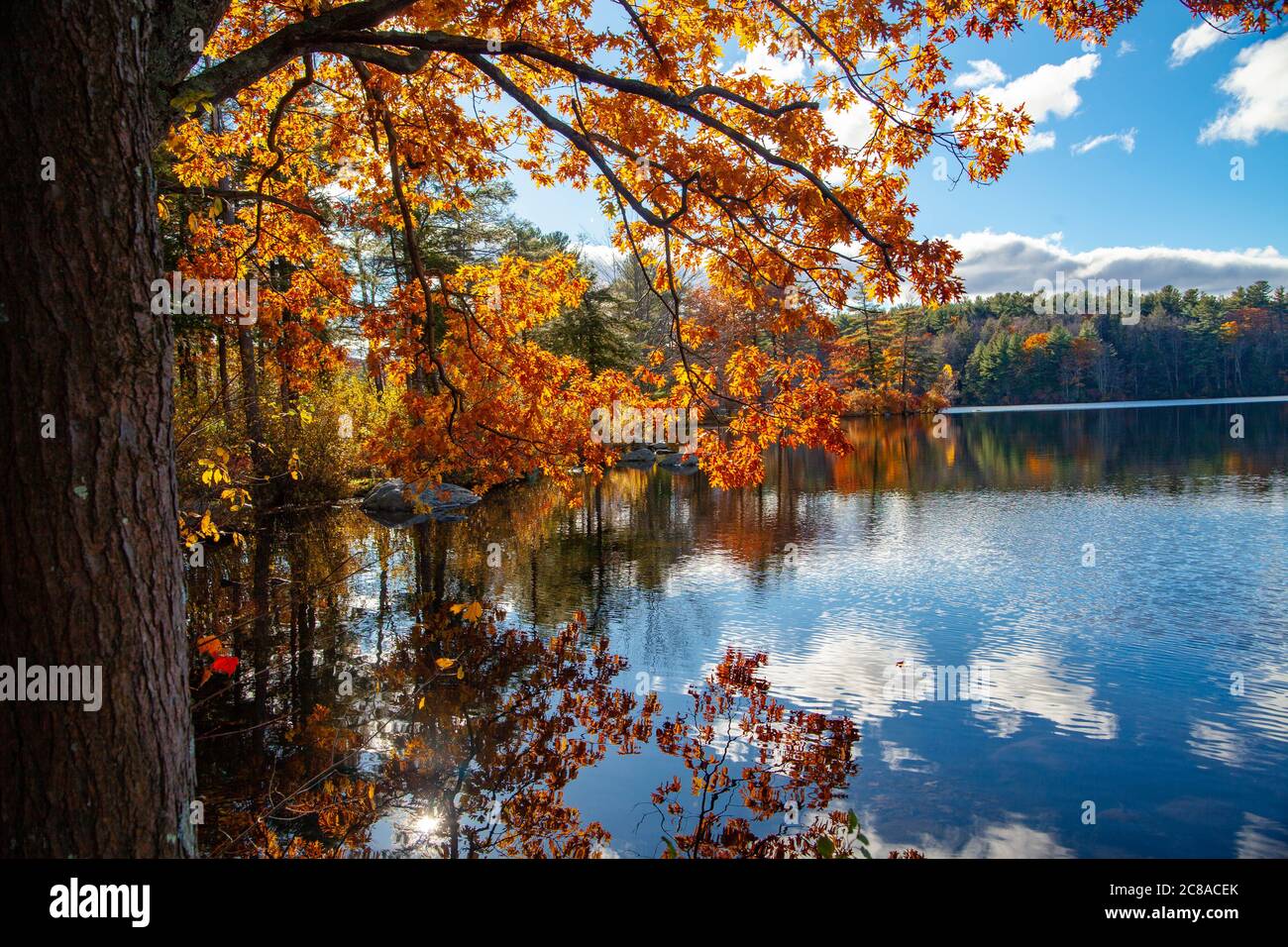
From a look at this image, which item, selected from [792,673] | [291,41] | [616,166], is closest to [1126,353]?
[792,673]

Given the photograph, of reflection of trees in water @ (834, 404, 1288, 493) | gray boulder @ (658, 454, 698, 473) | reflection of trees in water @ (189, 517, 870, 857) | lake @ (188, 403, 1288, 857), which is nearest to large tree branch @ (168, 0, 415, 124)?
reflection of trees in water @ (189, 517, 870, 857)

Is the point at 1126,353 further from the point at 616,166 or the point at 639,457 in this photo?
the point at 616,166

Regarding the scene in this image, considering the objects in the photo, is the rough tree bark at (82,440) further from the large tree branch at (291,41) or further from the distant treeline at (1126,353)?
the distant treeline at (1126,353)

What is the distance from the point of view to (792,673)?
26.6 ft

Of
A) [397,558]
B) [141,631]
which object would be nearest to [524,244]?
[397,558]

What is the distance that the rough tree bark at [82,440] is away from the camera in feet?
6.08

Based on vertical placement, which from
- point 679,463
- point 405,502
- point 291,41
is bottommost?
point 405,502

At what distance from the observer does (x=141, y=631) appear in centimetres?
201

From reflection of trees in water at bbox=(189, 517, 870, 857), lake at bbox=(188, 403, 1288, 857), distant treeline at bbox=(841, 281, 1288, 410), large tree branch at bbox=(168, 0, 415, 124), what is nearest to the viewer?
large tree branch at bbox=(168, 0, 415, 124)

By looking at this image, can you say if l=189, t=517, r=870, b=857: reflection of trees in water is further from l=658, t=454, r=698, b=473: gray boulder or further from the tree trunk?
l=658, t=454, r=698, b=473: gray boulder

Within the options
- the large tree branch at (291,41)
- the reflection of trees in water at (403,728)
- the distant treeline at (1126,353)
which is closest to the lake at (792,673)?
the reflection of trees in water at (403,728)

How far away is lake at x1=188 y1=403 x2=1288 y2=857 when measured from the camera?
17.7ft

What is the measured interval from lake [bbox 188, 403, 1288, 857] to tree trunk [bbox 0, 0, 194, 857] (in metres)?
3.36
